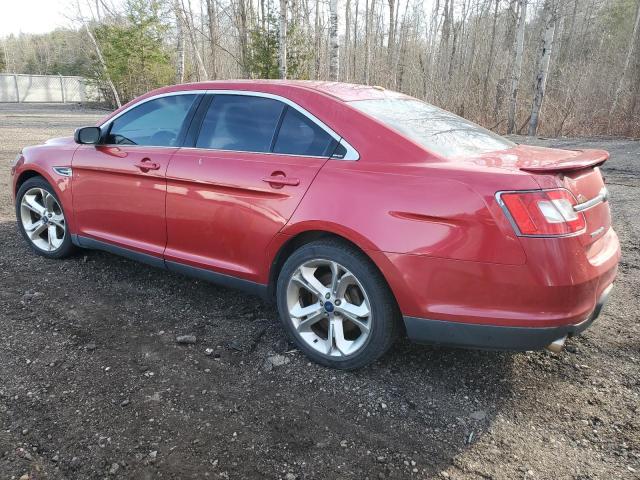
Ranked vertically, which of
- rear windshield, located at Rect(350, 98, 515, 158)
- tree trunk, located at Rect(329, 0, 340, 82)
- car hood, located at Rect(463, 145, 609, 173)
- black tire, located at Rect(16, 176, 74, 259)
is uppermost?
tree trunk, located at Rect(329, 0, 340, 82)

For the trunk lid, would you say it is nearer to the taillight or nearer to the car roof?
the taillight

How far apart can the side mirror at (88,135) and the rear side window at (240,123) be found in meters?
1.15

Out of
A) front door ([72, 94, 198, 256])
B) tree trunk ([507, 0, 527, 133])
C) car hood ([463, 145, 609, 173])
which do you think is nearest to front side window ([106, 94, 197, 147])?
front door ([72, 94, 198, 256])

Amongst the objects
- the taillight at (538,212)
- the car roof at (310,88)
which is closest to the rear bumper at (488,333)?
the taillight at (538,212)

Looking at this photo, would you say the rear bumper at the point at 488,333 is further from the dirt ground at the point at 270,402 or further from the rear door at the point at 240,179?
the rear door at the point at 240,179

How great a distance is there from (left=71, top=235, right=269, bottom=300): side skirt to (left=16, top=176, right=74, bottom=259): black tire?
0.54ft

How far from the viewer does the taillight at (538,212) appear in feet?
7.34

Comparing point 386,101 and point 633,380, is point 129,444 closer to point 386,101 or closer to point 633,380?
point 386,101

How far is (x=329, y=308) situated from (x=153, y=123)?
2.13 m

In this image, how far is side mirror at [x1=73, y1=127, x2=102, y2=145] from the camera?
13.2 ft

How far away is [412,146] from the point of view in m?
2.63

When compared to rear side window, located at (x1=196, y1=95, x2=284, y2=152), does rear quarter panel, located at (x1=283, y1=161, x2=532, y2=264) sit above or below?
below

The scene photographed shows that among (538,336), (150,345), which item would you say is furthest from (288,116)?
(538,336)

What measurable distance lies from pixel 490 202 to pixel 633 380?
59.0 inches
